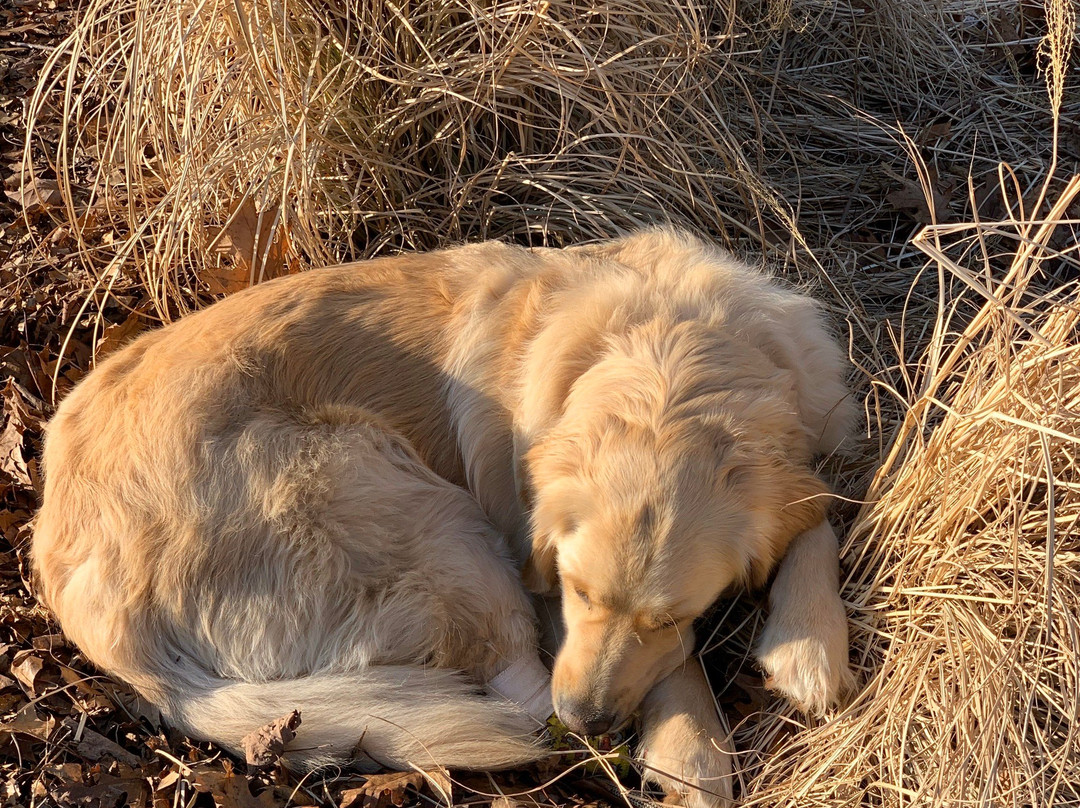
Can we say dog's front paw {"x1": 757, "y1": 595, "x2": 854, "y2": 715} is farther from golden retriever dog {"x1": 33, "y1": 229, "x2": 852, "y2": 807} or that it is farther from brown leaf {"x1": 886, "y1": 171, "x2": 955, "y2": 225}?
brown leaf {"x1": 886, "y1": 171, "x2": 955, "y2": 225}

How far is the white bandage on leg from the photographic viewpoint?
3.09 meters

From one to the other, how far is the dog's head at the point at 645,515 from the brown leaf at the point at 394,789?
16.9 inches

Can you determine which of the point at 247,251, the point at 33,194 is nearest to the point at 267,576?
the point at 247,251

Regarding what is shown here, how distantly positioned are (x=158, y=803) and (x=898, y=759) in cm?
215

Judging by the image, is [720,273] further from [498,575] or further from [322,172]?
[322,172]

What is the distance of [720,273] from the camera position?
3.29 metres

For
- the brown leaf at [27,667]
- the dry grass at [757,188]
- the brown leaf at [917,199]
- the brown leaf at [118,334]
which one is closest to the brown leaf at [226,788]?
the brown leaf at [27,667]

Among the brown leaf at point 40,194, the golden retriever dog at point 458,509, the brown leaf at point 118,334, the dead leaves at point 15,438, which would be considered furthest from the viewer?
the brown leaf at point 40,194

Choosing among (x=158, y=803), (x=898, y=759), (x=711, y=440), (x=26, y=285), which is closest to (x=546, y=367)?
(x=711, y=440)

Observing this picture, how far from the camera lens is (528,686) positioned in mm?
3137

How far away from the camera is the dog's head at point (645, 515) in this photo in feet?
8.86

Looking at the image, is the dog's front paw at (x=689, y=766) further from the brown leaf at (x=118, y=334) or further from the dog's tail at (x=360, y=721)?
the brown leaf at (x=118, y=334)

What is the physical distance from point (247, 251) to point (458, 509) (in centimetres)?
178

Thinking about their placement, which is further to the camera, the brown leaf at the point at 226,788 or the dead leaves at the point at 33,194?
the dead leaves at the point at 33,194
